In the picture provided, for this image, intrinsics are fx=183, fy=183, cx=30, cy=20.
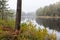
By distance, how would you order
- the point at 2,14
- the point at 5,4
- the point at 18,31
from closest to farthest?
1. the point at 18,31
2. the point at 2,14
3. the point at 5,4

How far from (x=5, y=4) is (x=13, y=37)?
5.82m

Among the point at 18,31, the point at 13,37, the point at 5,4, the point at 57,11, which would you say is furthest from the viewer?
the point at 57,11

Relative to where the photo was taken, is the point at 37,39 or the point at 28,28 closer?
the point at 37,39

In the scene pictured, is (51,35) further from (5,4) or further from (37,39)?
(5,4)

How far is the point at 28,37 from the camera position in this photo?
6.04m

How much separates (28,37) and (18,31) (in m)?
0.48

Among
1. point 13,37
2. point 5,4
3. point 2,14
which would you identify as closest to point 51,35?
point 13,37

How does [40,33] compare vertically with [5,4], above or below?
below

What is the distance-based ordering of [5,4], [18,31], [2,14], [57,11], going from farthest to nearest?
[57,11] < [5,4] < [2,14] < [18,31]

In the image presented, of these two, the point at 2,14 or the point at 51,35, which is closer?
the point at 51,35

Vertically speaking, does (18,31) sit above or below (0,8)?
below

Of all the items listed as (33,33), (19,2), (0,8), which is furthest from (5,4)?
(33,33)

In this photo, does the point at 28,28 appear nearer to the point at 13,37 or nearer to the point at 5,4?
the point at 13,37

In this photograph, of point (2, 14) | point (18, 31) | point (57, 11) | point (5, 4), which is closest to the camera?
point (18, 31)
